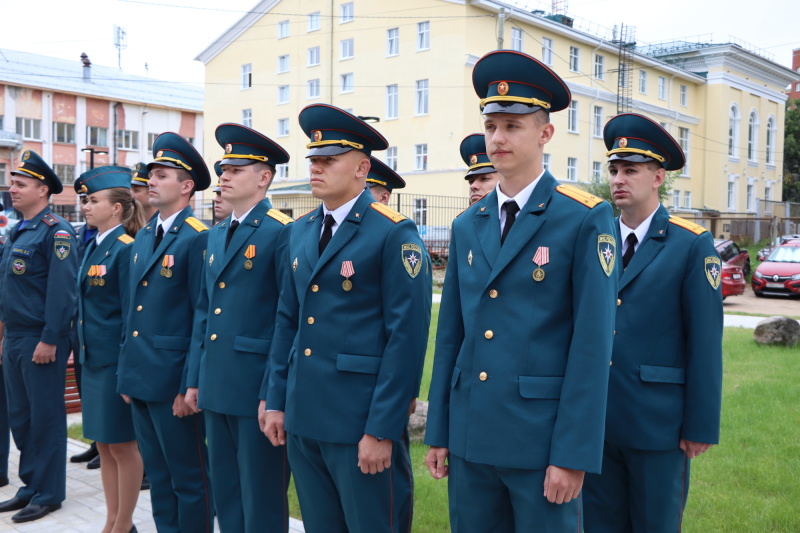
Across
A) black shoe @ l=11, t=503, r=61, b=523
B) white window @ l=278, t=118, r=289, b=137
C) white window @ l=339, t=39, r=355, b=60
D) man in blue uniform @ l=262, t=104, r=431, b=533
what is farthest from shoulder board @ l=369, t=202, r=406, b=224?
white window @ l=278, t=118, r=289, b=137

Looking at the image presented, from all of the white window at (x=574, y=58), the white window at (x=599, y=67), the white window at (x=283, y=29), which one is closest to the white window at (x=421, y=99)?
the white window at (x=574, y=58)

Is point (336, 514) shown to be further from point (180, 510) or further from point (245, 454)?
point (180, 510)

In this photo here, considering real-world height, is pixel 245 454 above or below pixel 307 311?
below

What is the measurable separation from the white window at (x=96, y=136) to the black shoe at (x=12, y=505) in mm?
45717

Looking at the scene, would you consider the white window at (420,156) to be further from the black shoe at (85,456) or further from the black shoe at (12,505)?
the black shoe at (12,505)

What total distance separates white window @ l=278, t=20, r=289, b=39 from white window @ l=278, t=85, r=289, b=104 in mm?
2699

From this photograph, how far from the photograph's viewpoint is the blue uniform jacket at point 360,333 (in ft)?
10.8

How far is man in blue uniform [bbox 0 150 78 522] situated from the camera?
18.2 feet

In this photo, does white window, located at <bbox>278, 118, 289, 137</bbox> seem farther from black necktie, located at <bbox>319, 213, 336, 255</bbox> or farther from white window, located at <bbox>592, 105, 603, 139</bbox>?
black necktie, located at <bbox>319, 213, 336, 255</bbox>

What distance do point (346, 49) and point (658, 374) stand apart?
3679 cm

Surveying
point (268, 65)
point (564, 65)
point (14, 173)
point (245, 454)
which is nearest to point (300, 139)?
point (268, 65)

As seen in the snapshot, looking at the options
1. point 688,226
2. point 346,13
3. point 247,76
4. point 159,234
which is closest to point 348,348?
point 688,226

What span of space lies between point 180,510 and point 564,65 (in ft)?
120

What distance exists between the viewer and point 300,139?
3944 cm
